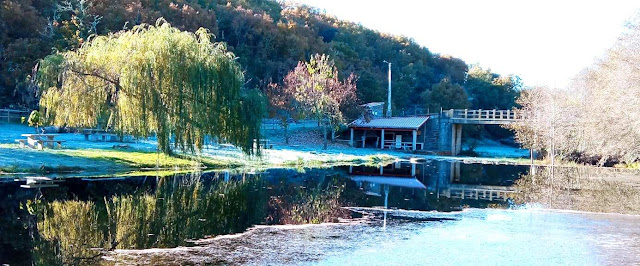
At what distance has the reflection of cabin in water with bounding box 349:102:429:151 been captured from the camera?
53.1 metres

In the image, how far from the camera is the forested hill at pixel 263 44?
1683 inches

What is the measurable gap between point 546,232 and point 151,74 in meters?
15.3

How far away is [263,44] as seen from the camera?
66562mm

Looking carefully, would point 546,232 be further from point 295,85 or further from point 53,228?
point 295,85

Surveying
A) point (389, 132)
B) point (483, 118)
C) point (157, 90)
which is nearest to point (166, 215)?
point (157, 90)

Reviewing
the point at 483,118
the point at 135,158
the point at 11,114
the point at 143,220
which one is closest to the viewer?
the point at 143,220

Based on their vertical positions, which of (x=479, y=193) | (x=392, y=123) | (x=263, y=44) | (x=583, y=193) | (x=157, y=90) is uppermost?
(x=263, y=44)

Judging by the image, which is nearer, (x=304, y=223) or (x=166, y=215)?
(x=304, y=223)

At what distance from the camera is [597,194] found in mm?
23422

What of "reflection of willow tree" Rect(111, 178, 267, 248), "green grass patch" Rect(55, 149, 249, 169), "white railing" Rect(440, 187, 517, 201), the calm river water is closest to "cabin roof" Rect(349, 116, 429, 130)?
"green grass patch" Rect(55, 149, 249, 169)

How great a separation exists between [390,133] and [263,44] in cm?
1924

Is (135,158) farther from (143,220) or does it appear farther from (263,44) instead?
(263,44)

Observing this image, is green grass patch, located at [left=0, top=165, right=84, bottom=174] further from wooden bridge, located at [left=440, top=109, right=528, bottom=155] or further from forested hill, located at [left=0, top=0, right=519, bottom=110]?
wooden bridge, located at [left=440, top=109, right=528, bottom=155]

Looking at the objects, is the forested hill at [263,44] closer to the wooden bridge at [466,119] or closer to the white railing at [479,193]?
the wooden bridge at [466,119]
